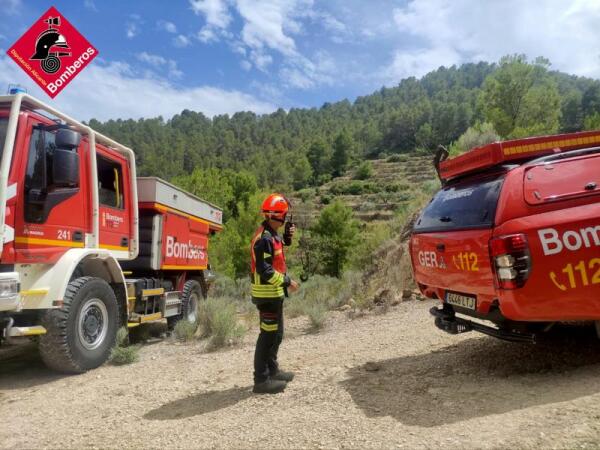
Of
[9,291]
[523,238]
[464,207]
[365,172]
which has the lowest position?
[9,291]

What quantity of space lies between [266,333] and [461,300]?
1788 mm

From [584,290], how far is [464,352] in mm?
1759

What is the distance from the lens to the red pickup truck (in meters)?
3.43

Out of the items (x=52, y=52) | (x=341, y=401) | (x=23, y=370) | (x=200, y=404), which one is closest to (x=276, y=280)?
(x=341, y=401)

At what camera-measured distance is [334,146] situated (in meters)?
102

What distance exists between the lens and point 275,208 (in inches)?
166

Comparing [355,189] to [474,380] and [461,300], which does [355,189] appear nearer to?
[461,300]

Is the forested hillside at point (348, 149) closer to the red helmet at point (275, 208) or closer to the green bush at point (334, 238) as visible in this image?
the green bush at point (334, 238)

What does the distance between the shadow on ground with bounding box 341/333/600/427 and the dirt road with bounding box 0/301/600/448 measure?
0.04 ft

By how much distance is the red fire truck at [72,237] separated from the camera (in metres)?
4.74

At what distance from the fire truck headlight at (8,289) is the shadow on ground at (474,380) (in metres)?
3.31

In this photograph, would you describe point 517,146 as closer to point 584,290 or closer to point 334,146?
point 584,290

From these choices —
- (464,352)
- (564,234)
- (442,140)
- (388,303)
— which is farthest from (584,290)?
(442,140)

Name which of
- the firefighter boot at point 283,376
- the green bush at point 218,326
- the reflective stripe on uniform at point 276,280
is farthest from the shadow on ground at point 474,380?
the green bush at point 218,326
